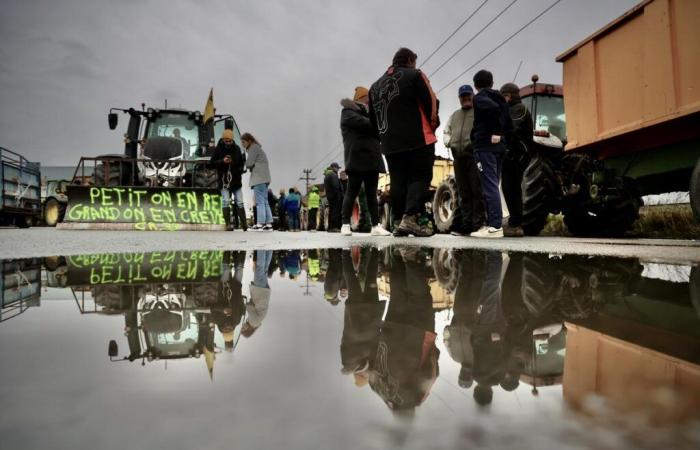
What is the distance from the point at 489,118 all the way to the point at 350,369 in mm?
4828

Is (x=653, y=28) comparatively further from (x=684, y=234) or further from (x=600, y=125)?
(x=684, y=234)

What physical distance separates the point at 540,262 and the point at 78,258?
7.67ft

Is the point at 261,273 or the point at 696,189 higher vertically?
the point at 696,189

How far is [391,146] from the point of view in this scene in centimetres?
503

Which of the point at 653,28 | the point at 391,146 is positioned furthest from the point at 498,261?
the point at 653,28

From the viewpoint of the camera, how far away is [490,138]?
498cm

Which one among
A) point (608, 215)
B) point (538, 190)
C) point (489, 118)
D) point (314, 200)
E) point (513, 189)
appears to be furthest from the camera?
point (314, 200)

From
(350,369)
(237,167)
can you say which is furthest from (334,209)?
(350,369)

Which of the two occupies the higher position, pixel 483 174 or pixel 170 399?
pixel 483 174

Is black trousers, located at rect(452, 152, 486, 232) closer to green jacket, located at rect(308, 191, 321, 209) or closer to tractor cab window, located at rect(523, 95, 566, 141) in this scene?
tractor cab window, located at rect(523, 95, 566, 141)

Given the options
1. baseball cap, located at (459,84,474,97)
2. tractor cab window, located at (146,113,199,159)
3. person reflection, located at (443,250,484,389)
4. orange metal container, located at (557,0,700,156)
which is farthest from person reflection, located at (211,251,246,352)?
tractor cab window, located at (146,113,199,159)

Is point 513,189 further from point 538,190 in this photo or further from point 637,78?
point 637,78

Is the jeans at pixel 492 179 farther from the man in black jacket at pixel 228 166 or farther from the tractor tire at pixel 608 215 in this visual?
the man in black jacket at pixel 228 166

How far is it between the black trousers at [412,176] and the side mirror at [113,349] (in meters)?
4.42
